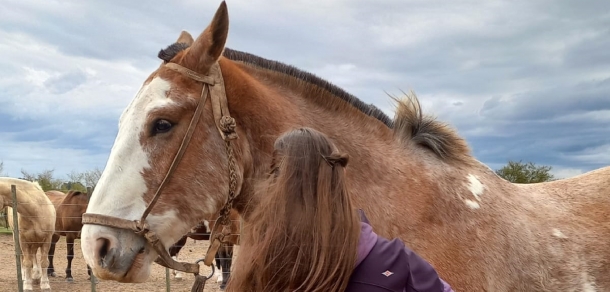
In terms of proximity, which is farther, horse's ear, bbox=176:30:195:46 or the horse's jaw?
horse's ear, bbox=176:30:195:46

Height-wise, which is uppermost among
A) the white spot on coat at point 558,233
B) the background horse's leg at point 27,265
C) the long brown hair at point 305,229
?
the long brown hair at point 305,229

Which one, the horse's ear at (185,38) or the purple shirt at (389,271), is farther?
the horse's ear at (185,38)

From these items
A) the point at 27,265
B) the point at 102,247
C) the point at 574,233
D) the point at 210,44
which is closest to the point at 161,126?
the point at 210,44

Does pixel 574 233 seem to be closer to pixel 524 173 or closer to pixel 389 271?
pixel 389 271

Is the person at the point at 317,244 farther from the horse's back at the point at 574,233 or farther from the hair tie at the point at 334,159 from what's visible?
the horse's back at the point at 574,233

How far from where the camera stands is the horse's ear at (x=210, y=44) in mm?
2184

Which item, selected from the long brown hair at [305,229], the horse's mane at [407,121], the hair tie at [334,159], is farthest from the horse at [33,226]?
the hair tie at [334,159]

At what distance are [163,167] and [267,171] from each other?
0.48m

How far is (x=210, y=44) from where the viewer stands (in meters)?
2.22

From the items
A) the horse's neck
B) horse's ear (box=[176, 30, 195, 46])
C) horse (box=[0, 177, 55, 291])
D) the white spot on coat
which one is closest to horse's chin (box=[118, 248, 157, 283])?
the horse's neck

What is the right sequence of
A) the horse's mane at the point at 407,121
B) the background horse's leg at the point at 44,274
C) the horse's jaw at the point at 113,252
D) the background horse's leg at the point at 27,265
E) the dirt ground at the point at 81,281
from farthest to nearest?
the dirt ground at the point at 81,281 < the background horse's leg at the point at 44,274 < the background horse's leg at the point at 27,265 < the horse's mane at the point at 407,121 < the horse's jaw at the point at 113,252

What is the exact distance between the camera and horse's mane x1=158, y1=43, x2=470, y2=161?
2.60 metres

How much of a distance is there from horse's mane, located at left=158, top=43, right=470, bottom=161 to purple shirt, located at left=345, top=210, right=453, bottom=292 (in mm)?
1294

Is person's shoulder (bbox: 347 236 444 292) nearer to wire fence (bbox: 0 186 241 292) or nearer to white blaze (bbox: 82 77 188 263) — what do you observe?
white blaze (bbox: 82 77 188 263)
